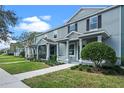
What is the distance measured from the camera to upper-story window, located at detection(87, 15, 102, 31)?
24078 millimetres

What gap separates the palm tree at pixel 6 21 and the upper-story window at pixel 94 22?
8399 mm

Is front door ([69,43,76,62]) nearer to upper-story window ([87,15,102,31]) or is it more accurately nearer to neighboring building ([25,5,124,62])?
neighboring building ([25,5,124,62])

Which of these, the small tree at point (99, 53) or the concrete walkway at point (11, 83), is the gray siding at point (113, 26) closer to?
the small tree at point (99, 53)

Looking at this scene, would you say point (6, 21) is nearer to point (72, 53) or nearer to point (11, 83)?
point (11, 83)

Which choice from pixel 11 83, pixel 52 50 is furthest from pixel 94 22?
pixel 52 50

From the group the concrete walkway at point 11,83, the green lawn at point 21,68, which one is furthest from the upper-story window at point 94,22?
the concrete walkway at point 11,83

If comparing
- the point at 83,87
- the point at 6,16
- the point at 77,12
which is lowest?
the point at 83,87

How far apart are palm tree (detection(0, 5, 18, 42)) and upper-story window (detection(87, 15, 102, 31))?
27.6ft

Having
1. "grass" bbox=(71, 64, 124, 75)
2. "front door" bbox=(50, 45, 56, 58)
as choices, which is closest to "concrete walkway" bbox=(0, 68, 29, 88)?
"grass" bbox=(71, 64, 124, 75)

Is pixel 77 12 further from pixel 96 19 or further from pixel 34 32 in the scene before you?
pixel 34 32

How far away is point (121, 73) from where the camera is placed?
1819 cm

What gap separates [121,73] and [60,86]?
7373mm

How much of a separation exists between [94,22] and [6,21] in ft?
31.0
